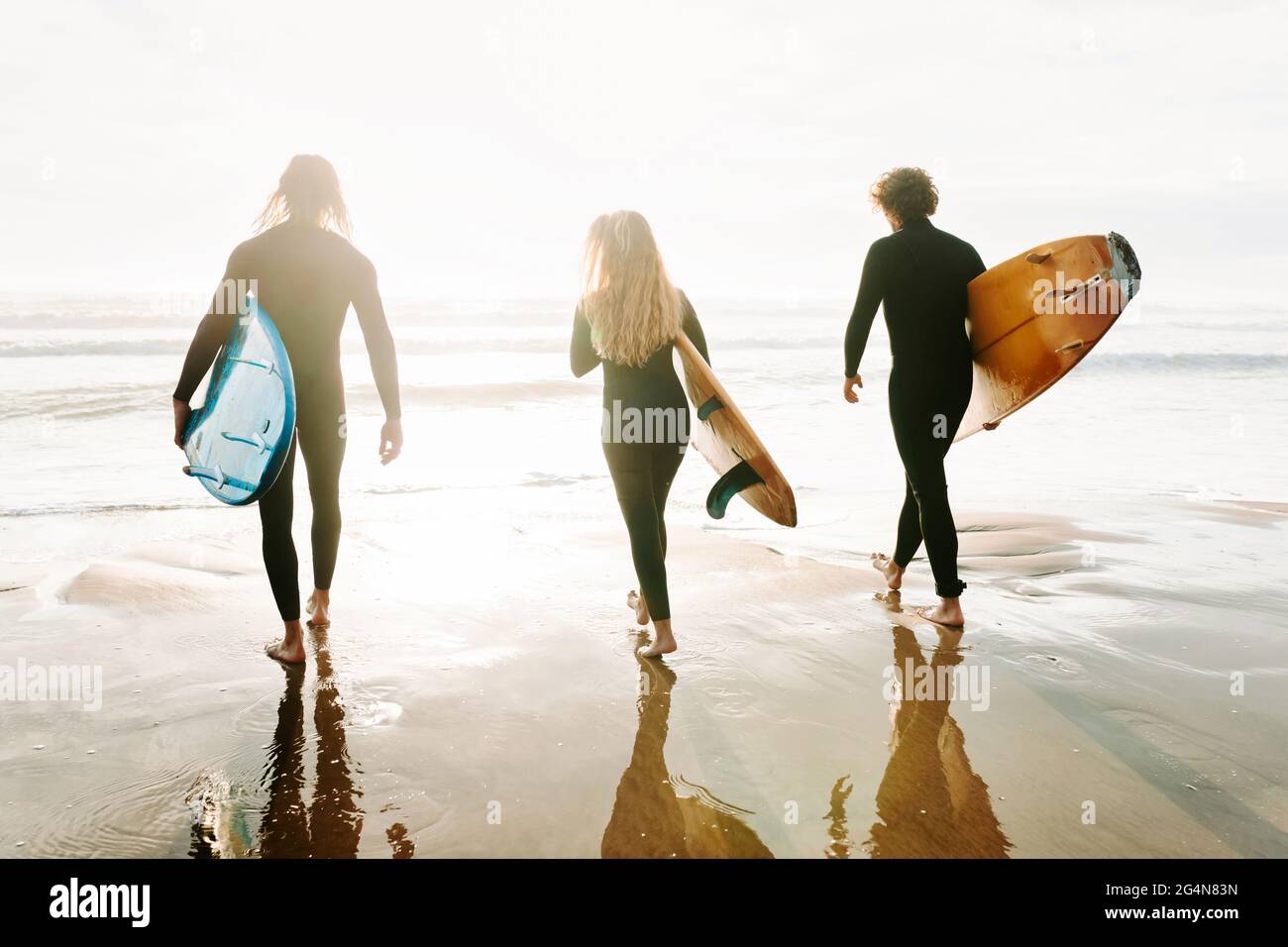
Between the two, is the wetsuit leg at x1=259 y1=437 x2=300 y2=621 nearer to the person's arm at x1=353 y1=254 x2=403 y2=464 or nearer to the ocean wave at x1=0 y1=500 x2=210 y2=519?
the person's arm at x1=353 y1=254 x2=403 y2=464

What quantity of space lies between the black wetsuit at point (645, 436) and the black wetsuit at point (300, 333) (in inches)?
37.1

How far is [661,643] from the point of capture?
3.49m

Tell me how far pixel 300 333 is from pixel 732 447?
6.23ft

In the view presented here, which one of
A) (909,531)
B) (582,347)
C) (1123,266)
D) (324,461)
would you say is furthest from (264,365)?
(1123,266)

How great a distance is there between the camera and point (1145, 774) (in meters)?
2.57

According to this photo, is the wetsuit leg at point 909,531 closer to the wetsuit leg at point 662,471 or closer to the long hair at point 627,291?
the wetsuit leg at point 662,471

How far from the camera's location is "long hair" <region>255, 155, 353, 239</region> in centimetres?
348

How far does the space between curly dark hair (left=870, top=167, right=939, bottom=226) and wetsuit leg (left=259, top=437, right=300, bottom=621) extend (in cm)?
288

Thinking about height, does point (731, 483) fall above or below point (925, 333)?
below

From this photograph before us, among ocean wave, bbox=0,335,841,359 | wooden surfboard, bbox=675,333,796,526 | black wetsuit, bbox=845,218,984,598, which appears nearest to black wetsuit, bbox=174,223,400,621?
wooden surfboard, bbox=675,333,796,526

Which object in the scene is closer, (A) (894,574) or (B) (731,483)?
(B) (731,483)

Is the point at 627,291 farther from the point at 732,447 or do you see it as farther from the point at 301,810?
the point at 301,810
